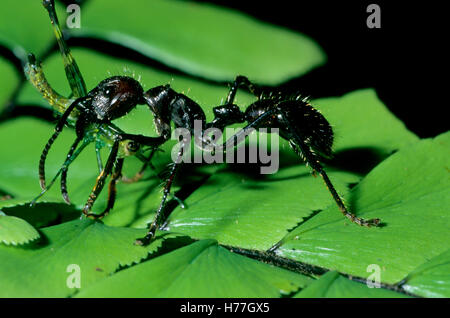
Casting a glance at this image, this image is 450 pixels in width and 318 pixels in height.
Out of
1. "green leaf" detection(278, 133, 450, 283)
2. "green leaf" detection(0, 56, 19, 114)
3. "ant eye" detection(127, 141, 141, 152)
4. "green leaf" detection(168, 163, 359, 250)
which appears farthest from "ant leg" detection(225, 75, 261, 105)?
"green leaf" detection(0, 56, 19, 114)

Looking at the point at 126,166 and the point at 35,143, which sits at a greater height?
the point at 35,143

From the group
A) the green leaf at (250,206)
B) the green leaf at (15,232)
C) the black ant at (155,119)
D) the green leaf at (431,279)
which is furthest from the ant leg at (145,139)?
the green leaf at (431,279)

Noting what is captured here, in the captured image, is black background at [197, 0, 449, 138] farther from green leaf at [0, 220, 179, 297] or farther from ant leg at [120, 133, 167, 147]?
green leaf at [0, 220, 179, 297]

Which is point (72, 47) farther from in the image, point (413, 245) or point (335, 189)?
point (413, 245)

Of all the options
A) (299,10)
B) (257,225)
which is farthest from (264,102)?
(299,10)

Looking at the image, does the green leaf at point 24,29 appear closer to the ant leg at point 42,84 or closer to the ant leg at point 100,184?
the ant leg at point 42,84

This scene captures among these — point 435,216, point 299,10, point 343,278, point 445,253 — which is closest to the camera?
point 343,278
